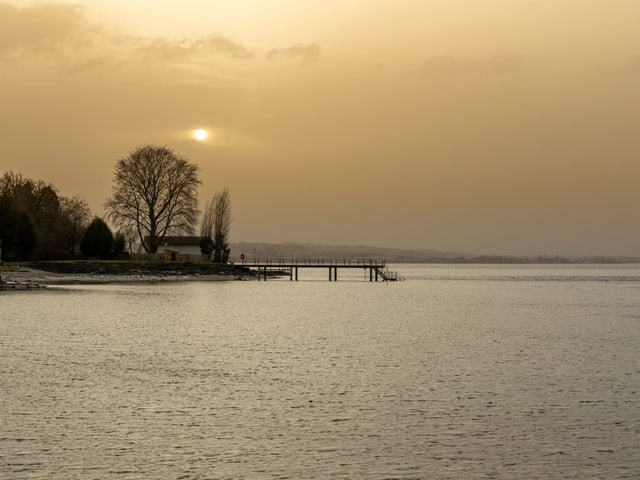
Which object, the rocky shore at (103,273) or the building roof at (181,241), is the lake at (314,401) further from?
the building roof at (181,241)

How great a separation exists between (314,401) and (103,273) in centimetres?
8799

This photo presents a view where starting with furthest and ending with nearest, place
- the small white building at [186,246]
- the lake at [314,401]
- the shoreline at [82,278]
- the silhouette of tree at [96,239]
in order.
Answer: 1. the small white building at [186,246]
2. the silhouette of tree at [96,239]
3. the shoreline at [82,278]
4. the lake at [314,401]

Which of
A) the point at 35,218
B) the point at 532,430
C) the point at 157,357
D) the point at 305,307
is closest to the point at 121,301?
the point at 305,307

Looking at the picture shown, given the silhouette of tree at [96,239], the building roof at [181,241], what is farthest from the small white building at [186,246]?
the silhouette of tree at [96,239]

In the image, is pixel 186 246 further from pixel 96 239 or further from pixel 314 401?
pixel 314 401

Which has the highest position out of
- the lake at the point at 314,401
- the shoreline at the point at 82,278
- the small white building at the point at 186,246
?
the small white building at the point at 186,246

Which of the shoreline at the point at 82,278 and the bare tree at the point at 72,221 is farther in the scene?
the bare tree at the point at 72,221

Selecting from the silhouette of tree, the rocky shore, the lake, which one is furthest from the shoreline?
the lake

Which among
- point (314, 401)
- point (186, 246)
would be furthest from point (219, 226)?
point (314, 401)

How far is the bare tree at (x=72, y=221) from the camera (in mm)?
115812

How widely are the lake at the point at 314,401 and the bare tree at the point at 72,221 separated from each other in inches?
2618

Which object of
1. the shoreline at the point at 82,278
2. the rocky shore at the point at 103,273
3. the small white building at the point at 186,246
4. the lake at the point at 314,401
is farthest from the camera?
the small white building at the point at 186,246

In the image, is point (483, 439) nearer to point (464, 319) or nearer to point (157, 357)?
point (157, 357)

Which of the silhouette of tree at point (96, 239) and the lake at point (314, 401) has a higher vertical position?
the silhouette of tree at point (96, 239)
